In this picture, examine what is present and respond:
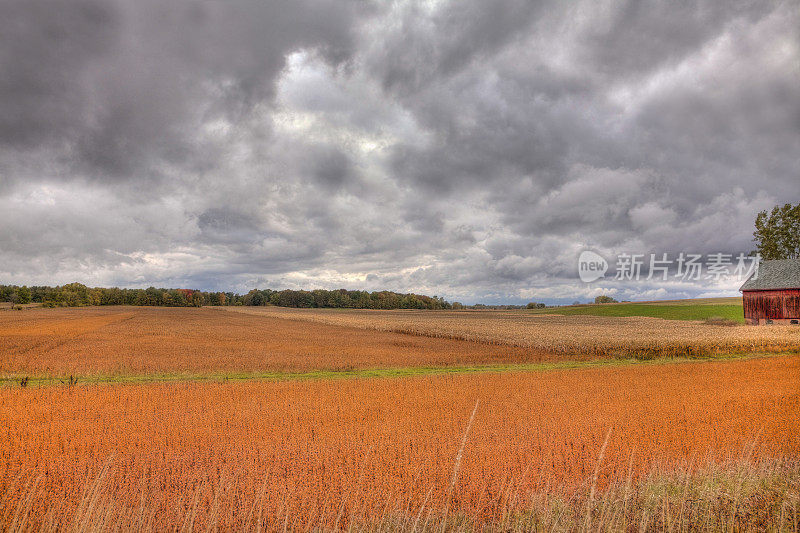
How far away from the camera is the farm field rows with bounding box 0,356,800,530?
7.34m

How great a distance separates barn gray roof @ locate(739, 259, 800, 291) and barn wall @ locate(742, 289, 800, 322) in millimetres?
794

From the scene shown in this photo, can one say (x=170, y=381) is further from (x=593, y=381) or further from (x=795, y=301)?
(x=795, y=301)

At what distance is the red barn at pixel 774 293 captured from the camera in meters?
53.8

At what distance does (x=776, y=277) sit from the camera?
5647 centimetres

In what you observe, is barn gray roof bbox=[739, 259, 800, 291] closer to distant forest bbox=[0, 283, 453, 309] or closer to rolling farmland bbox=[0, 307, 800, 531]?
rolling farmland bbox=[0, 307, 800, 531]

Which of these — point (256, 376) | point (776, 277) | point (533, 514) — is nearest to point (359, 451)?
point (533, 514)

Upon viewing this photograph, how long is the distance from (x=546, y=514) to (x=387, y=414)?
700cm

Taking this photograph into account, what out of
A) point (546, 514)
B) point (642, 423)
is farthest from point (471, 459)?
point (642, 423)

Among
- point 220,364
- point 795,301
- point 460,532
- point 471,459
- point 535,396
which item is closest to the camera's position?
point 460,532

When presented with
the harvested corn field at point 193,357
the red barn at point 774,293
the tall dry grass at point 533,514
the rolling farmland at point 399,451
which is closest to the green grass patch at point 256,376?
the rolling farmland at point 399,451

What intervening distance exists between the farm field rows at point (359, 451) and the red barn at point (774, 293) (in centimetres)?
5057

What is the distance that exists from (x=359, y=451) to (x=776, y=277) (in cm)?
7071

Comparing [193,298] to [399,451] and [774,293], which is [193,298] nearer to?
[774,293]

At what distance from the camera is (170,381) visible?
20.0 meters
